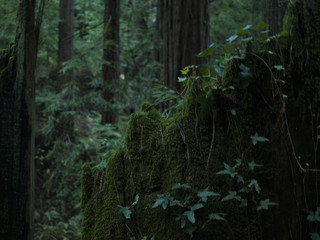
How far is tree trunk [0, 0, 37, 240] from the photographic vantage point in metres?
3.05

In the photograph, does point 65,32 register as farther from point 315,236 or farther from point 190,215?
point 315,236

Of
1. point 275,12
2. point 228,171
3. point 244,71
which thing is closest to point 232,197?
point 228,171

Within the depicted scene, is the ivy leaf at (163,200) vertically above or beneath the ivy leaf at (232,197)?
beneath

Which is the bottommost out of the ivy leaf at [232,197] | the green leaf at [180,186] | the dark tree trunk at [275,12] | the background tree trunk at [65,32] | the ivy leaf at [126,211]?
the ivy leaf at [126,211]

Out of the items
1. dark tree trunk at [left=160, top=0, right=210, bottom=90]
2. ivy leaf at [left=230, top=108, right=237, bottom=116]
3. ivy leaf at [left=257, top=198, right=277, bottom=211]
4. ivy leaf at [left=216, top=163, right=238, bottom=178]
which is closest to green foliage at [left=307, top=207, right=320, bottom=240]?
ivy leaf at [left=257, top=198, right=277, bottom=211]

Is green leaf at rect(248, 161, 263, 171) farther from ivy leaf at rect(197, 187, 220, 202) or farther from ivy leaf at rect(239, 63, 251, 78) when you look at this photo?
ivy leaf at rect(239, 63, 251, 78)

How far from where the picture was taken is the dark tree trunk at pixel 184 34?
5781mm

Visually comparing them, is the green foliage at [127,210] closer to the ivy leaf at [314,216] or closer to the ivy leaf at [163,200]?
the ivy leaf at [163,200]

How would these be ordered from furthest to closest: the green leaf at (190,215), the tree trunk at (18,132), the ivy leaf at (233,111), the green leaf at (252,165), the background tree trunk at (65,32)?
the background tree trunk at (65,32) < the tree trunk at (18,132) < the ivy leaf at (233,111) < the green leaf at (252,165) < the green leaf at (190,215)

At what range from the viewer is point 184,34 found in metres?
5.83

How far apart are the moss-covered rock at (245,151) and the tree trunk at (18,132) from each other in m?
0.82

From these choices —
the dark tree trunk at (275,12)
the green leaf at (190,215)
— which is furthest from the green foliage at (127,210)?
the dark tree trunk at (275,12)

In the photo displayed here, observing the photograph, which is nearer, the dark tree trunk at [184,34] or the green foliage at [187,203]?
the green foliage at [187,203]

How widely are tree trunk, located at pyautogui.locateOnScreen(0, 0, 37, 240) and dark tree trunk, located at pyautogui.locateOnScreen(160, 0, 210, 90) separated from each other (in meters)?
3.00
